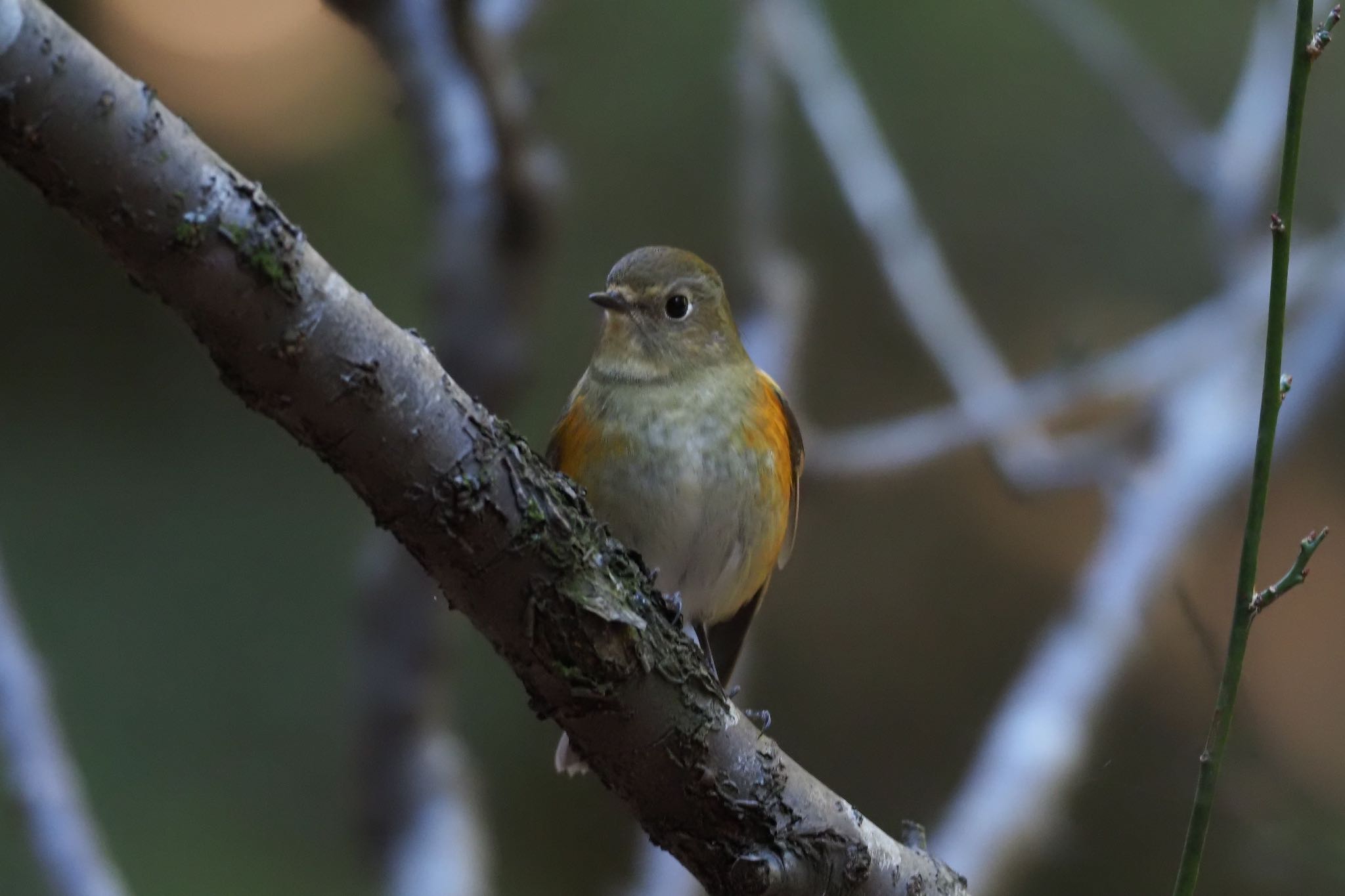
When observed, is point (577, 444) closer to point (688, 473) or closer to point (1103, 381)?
point (688, 473)

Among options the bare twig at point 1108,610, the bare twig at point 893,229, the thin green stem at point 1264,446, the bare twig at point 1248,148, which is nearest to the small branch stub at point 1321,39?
the thin green stem at point 1264,446

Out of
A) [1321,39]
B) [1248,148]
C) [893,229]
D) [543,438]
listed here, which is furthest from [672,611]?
[1248,148]

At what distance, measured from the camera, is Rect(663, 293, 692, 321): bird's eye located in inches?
118

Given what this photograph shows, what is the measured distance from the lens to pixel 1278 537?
4875 millimetres

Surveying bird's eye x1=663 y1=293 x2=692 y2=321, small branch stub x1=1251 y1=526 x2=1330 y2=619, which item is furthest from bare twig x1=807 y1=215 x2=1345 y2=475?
small branch stub x1=1251 y1=526 x2=1330 y2=619

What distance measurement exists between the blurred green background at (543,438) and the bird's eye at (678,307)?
1.45 meters

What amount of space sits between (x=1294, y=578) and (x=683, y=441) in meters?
1.51

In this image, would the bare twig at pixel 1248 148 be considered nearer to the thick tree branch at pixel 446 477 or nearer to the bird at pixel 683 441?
the bird at pixel 683 441

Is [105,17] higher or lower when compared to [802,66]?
lower

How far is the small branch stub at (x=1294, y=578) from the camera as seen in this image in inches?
52.9

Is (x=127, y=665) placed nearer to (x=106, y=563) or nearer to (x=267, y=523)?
(x=106, y=563)

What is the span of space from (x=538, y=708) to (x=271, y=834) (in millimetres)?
3373

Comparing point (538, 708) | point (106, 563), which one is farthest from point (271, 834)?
point (538, 708)

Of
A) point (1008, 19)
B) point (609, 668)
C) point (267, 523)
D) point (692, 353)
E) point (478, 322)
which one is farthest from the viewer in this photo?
point (1008, 19)
